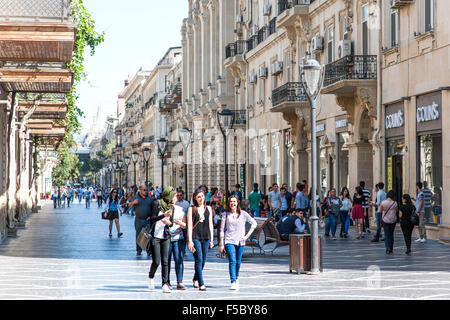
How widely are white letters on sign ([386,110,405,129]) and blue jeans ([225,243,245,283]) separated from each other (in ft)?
47.5

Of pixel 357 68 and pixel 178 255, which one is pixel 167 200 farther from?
pixel 357 68

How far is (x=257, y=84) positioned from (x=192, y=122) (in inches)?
793

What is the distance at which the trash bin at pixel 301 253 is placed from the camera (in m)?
15.9

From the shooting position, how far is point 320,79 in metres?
16.7

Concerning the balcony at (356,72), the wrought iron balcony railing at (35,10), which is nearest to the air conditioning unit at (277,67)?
the balcony at (356,72)

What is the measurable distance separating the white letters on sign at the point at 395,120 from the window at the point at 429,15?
3.09 metres

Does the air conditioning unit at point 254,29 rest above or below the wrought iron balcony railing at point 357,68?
above

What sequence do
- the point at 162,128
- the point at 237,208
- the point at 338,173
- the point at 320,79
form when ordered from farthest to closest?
the point at 162,128 → the point at 338,173 → the point at 320,79 → the point at 237,208

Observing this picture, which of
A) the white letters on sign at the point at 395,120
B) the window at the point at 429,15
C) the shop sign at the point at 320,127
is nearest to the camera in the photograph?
the window at the point at 429,15

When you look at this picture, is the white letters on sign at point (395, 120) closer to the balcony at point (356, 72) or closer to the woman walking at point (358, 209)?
the balcony at point (356, 72)

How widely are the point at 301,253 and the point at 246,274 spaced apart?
3.34ft

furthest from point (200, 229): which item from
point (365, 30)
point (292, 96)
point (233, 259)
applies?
point (292, 96)

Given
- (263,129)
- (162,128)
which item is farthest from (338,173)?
(162,128)
